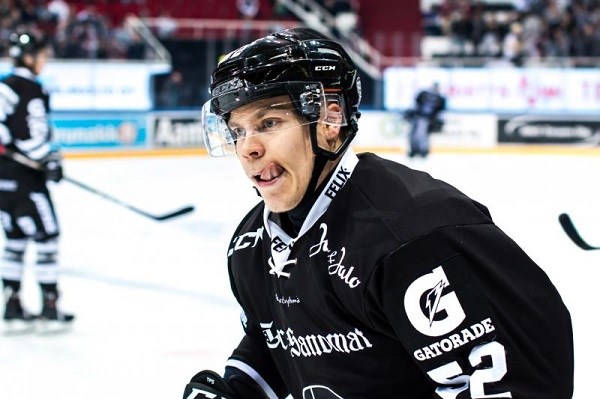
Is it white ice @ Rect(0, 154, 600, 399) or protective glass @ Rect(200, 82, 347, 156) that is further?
white ice @ Rect(0, 154, 600, 399)

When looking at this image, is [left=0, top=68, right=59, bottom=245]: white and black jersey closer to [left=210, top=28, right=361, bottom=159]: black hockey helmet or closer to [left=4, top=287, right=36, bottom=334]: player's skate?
[left=4, top=287, right=36, bottom=334]: player's skate

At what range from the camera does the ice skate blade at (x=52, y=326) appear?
4.41 metres

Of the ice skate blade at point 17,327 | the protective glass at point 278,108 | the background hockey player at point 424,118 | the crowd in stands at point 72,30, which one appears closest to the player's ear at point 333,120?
the protective glass at point 278,108

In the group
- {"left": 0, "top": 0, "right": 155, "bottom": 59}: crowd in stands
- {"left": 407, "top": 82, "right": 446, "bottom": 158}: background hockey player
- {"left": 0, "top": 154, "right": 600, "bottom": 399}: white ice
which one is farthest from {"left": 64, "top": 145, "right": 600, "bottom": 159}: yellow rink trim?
{"left": 0, "top": 154, "right": 600, "bottom": 399}: white ice

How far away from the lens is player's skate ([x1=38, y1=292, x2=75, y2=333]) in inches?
174

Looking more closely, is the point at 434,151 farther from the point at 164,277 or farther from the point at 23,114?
the point at 23,114

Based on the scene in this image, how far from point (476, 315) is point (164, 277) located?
4.32 meters

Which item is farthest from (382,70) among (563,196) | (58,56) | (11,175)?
(11,175)

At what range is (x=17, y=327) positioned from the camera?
448cm

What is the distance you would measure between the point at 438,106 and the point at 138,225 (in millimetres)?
6531

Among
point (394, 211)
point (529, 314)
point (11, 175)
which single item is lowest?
point (11, 175)

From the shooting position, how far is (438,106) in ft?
42.1

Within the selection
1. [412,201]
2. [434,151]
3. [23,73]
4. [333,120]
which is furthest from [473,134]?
[412,201]

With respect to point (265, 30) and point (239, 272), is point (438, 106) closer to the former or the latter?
point (265, 30)
